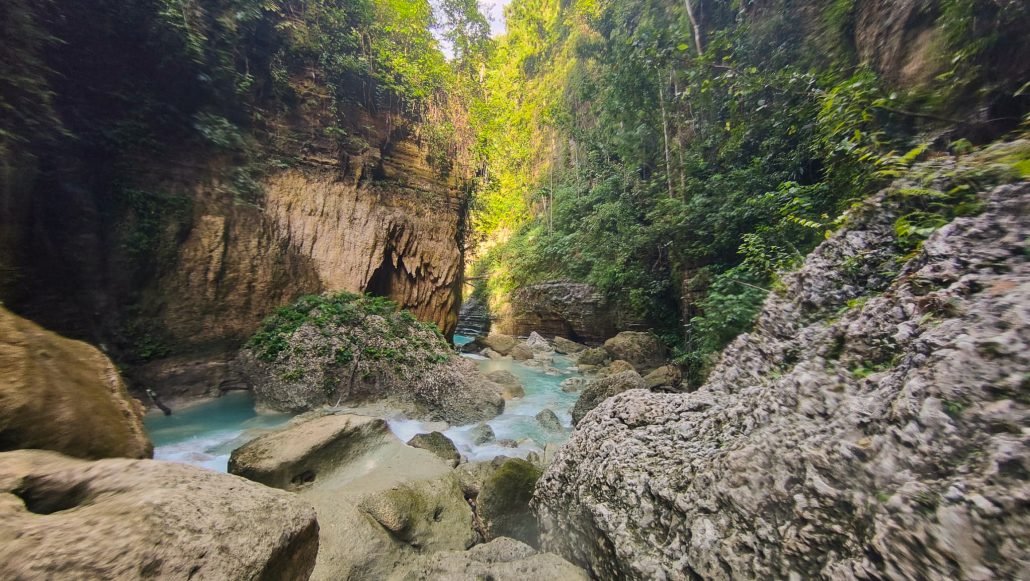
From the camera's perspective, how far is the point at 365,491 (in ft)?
11.2

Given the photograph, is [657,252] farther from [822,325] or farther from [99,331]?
[99,331]

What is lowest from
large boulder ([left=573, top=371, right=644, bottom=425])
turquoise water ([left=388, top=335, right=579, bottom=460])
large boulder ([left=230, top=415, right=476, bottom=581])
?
turquoise water ([left=388, top=335, right=579, bottom=460])

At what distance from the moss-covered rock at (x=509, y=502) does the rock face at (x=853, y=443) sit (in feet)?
1.76

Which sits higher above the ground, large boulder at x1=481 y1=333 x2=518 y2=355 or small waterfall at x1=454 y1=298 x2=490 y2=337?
small waterfall at x1=454 y1=298 x2=490 y2=337

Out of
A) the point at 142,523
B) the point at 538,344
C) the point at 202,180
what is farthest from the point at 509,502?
the point at 538,344

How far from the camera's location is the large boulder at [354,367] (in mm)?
6926

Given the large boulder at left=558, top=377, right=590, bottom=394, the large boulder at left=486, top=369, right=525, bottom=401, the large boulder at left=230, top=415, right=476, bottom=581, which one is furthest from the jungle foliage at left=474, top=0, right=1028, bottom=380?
the large boulder at left=230, top=415, right=476, bottom=581

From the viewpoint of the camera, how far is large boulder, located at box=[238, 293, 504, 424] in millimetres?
6926

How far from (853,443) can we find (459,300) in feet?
35.9

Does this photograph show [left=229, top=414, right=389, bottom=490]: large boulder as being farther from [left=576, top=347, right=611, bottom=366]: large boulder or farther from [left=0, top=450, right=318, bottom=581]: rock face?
[left=576, top=347, right=611, bottom=366]: large boulder

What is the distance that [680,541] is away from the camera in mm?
1918

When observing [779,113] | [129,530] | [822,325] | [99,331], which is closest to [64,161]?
[99,331]

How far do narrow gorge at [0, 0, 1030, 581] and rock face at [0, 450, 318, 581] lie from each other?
0.01m

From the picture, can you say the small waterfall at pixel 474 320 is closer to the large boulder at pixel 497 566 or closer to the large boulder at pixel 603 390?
the large boulder at pixel 603 390
